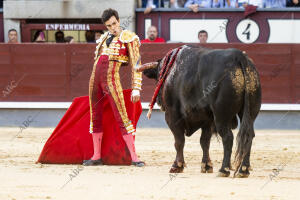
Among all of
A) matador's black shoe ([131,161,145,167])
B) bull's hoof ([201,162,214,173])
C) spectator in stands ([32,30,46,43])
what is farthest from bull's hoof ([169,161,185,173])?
spectator in stands ([32,30,46,43])

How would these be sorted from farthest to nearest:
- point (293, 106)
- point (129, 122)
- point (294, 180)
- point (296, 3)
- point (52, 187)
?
point (296, 3) → point (293, 106) → point (129, 122) → point (294, 180) → point (52, 187)

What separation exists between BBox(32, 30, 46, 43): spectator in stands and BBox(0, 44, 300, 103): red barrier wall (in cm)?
109

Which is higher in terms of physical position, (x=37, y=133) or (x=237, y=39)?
(x=237, y=39)

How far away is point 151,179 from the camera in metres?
4.66

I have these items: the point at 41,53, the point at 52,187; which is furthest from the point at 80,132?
the point at 41,53

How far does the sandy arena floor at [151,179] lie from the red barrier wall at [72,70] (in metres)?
2.03

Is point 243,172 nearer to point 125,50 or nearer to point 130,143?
point 130,143

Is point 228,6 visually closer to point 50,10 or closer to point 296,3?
point 296,3

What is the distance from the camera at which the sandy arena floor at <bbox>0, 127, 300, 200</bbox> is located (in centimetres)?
403

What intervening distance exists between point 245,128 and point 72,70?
191 inches

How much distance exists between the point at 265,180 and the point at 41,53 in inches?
205

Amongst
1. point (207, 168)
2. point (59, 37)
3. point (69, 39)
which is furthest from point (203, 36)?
point (207, 168)

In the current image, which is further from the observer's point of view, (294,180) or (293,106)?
(293,106)

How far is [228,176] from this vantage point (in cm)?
466
